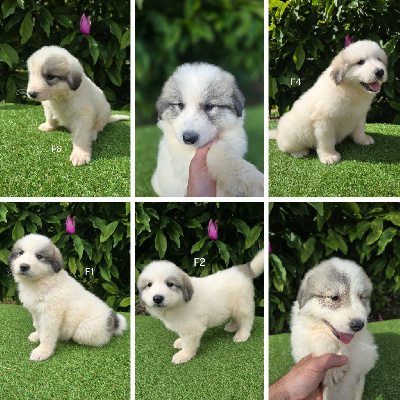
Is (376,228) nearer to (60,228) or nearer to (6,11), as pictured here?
(60,228)

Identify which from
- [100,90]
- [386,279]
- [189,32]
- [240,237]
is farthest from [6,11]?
[386,279]

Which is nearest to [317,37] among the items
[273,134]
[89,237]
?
[273,134]

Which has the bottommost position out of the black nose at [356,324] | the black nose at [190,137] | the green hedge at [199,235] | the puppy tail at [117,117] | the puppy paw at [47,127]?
the black nose at [356,324]

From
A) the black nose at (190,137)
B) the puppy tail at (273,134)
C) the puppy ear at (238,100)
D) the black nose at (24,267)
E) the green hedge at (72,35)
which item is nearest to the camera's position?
the black nose at (190,137)

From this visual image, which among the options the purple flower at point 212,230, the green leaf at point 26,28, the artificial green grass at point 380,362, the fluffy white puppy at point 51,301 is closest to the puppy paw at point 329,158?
the purple flower at point 212,230

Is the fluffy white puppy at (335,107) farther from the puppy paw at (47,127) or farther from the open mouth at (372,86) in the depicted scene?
the puppy paw at (47,127)

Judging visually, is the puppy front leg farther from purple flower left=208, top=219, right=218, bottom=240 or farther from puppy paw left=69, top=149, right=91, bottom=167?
puppy paw left=69, top=149, right=91, bottom=167

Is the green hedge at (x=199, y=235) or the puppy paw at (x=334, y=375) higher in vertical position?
the green hedge at (x=199, y=235)

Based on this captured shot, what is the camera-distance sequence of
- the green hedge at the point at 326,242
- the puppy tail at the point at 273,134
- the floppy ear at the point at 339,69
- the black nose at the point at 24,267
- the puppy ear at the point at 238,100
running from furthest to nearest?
the green hedge at the point at 326,242
the puppy tail at the point at 273,134
the black nose at the point at 24,267
the floppy ear at the point at 339,69
the puppy ear at the point at 238,100
